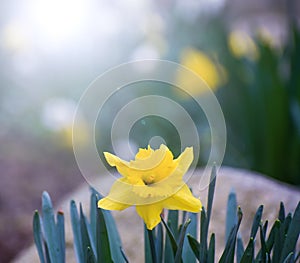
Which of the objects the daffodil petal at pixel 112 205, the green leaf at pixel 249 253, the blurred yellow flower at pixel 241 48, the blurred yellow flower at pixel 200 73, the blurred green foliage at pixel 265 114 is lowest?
the green leaf at pixel 249 253

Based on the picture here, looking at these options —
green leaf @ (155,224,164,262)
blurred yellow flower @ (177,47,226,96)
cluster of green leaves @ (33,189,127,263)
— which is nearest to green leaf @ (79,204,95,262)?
cluster of green leaves @ (33,189,127,263)

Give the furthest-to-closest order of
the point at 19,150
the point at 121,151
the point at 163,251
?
the point at 19,150 < the point at 121,151 < the point at 163,251

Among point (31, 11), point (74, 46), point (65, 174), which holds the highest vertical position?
point (31, 11)

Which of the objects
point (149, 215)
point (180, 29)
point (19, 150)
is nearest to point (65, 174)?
point (19, 150)

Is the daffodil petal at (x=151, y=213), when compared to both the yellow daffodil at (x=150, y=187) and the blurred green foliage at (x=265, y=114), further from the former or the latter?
the blurred green foliage at (x=265, y=114)

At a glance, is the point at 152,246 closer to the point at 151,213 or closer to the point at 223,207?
the point at 151,213

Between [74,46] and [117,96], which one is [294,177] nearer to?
[117,96]

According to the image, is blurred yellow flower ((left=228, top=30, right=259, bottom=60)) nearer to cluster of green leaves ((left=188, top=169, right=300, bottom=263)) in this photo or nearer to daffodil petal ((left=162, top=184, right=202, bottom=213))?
cluster of green leaves ((left=188, top=169, right=300, bottom=263))

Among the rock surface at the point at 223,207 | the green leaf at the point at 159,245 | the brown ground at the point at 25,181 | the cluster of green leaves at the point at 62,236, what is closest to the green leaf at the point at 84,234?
the cluster of green leaves at the point at 62,236
